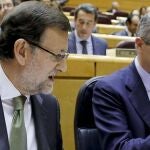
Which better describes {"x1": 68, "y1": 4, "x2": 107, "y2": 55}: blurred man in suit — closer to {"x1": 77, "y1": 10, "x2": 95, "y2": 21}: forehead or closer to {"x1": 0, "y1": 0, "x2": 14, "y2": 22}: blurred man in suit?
{"x1": 77, "y1": 10, "x2": 95, "y2": 21}: forehead

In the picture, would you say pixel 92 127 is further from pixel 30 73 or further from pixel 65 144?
pixel 65 144

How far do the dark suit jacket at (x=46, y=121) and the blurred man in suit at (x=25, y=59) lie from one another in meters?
0.02

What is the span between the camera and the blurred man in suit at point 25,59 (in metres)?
1.01

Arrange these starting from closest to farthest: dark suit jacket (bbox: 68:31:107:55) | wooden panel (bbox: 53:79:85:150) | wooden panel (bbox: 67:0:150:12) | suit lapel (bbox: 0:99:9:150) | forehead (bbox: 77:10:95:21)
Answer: suit lapel (bbox: 0:99:9:150) → wooden panel (bbox: 53:79:85:150) → dark suit jacket (bbox: 68:31:107:55) → forehead (bbox: 77:10:95:21) → wooden panel (bbox: 67:0:150:12)

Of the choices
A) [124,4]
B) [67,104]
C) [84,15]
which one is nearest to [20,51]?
[67,104]

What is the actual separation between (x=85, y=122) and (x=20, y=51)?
416 mm

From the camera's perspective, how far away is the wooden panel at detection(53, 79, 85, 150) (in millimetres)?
1806

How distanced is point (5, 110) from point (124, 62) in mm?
1057

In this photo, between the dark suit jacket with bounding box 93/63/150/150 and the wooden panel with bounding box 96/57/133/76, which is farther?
the wooden panel with bounding box 96/57/133/76

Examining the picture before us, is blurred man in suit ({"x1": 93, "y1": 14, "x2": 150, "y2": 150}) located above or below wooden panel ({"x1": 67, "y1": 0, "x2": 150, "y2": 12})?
above

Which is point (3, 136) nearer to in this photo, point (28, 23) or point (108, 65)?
point (28, 23)

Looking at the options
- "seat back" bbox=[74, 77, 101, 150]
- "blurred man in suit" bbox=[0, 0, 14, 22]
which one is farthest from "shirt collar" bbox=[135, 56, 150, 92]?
"blurred man in suit" bbox=[0, 0, 14, 22]

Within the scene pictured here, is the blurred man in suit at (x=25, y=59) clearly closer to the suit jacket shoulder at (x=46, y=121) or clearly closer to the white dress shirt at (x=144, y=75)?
the suit jacket shoulder at (x=46, y=121)

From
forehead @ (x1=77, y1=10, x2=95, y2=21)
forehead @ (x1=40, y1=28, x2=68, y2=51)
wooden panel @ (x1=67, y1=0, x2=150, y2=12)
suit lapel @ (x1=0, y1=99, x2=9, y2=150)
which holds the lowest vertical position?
wooden panel @ (x1=67, y1=0, x2=150, y2=12)
